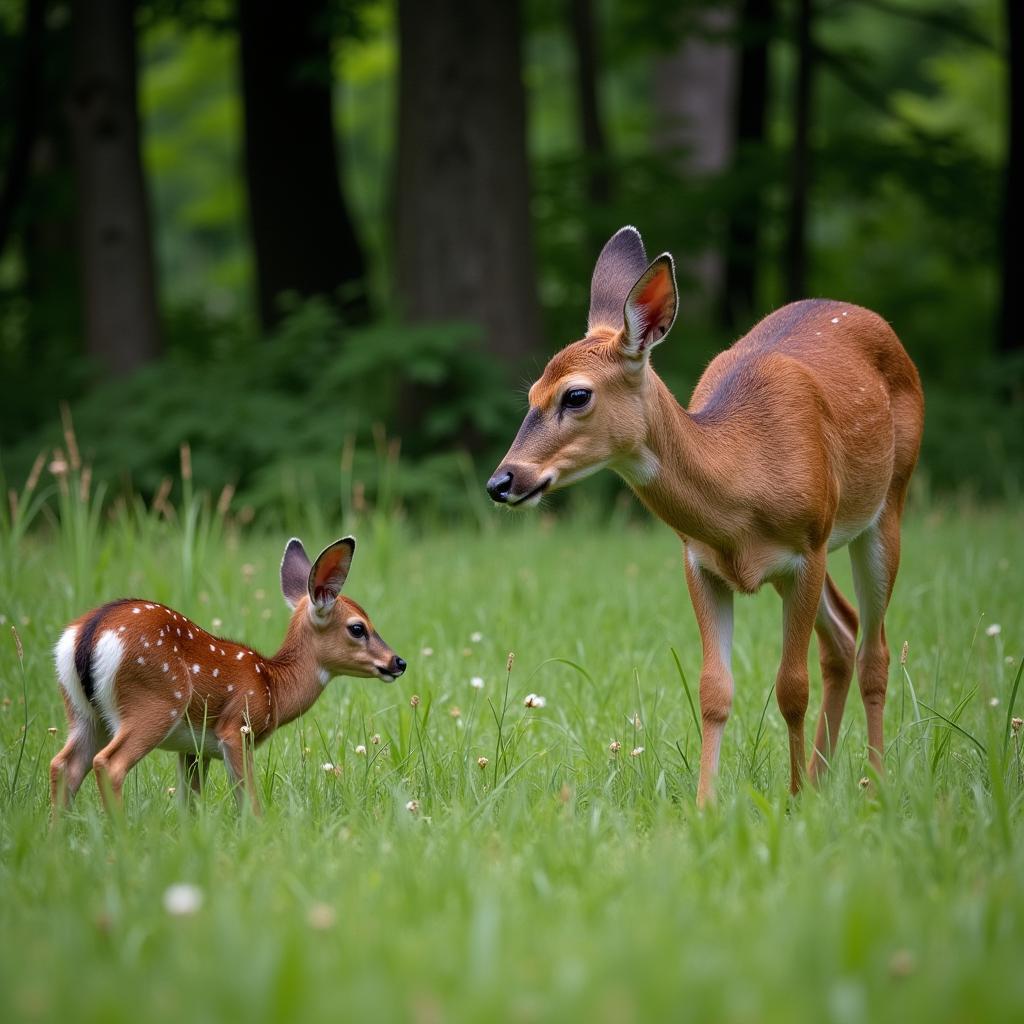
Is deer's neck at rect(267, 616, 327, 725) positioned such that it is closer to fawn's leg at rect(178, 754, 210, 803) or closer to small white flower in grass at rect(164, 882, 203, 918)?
fawn's leg at rect(178, 754, 210, 803)

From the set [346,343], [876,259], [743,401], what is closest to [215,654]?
[743,401]

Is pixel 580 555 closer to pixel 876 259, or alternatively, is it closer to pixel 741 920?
pixel 741 920

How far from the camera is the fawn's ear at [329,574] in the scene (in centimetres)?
453

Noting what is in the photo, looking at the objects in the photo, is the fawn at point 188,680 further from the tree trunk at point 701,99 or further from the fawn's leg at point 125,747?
the tree trunk at point 701,99

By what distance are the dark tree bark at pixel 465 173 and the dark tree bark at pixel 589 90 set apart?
13.8 ft

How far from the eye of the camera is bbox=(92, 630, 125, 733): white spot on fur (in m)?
3.94

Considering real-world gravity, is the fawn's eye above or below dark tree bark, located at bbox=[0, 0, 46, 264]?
below

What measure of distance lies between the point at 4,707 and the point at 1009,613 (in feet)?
14.1

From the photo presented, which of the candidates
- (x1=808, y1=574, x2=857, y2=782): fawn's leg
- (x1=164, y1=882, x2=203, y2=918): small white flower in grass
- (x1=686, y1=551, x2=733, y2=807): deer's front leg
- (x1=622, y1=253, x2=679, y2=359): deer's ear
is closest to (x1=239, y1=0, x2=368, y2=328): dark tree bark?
(x1=808, y1=574, x2=857, y2=782): fawn's leg

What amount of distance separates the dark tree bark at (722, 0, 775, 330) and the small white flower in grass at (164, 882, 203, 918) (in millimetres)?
12838

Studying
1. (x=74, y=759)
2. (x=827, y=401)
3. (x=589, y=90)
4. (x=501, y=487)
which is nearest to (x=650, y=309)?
(x=501, y=487)

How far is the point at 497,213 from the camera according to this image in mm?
11234

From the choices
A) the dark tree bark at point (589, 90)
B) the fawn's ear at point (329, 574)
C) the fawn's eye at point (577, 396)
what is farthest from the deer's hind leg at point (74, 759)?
the dark tree bark at point (589, 90)

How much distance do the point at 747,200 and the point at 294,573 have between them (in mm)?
10892
